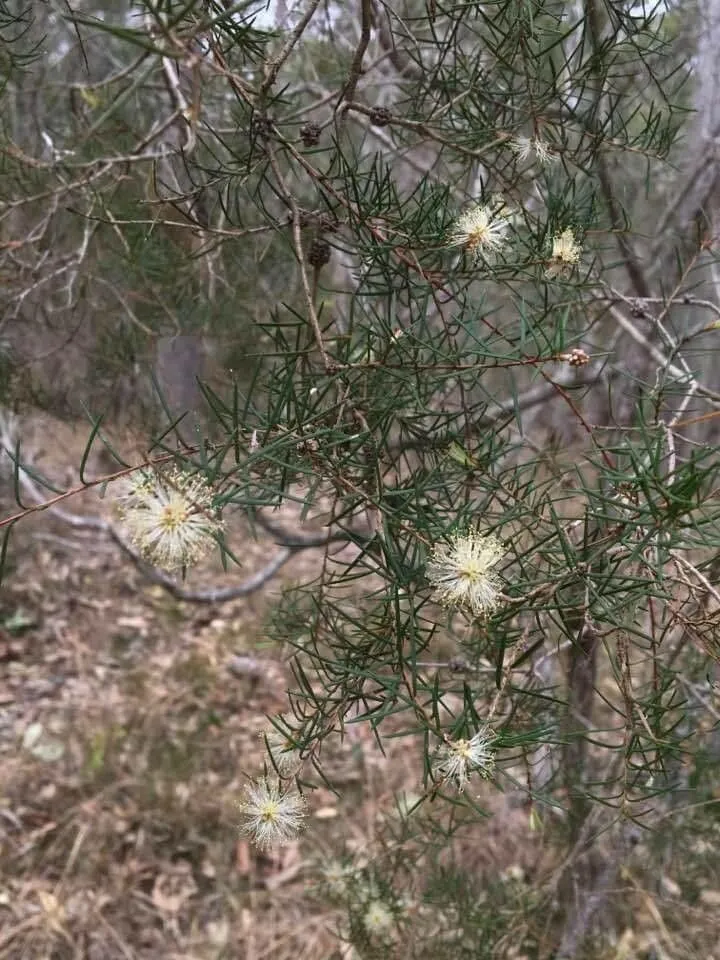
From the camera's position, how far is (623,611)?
505 mm

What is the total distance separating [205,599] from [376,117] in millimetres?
1500

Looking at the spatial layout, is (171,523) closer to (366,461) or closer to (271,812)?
(366,461)

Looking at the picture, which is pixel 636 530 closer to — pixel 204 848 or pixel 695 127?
pixel 695 127

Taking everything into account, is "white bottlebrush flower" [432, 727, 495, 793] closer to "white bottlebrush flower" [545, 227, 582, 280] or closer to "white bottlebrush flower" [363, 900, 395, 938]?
"white bottlebrush flower" [545, 227, 582, 280]

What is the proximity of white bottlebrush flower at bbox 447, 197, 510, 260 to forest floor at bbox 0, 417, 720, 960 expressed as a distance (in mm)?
795

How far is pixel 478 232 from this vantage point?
25.2 inches

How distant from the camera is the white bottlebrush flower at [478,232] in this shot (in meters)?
0.64

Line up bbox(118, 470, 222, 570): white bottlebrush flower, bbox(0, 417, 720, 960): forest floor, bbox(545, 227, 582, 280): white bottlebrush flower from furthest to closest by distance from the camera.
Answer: bbox(0, 417, 720, 960): forest floor
bbox(545, 227, 582, 280): white bottlebrush flower
bbox(118, 470, 222, 570): white bottlebrush flower

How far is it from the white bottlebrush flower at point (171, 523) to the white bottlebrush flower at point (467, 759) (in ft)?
0.72

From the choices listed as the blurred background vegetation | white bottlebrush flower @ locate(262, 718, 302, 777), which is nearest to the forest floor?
the blurred background vegetation

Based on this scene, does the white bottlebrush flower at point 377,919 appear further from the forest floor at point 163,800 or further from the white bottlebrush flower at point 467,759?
the white bottlebrush flower at point 467,759

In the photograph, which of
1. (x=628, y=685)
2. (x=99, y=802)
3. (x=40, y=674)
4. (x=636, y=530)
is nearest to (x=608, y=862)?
(x=628, y=685)

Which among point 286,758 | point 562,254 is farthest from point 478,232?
point 286,758

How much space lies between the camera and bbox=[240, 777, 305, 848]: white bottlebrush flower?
56 centimetres
